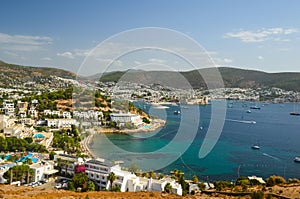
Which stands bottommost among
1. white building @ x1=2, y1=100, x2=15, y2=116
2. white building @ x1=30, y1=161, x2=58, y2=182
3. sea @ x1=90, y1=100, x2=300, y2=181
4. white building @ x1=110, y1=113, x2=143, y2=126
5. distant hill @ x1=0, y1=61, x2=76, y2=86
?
sea @ x1=90, y1=100, x2=300, y2=181

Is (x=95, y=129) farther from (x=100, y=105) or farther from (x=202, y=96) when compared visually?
(x=202, y=96)

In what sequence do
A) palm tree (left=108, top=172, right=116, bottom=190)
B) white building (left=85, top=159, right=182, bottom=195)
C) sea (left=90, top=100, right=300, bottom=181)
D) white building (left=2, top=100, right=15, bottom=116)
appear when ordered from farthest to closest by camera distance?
white building (left=2, top=100, right=15, bottom=116) → sea (left=90, top=100, right=300, bottom=181) → palm tree (left=108, top=172, right=116, bottom=190) → white building (left=85, top=159, right=182, bottom=195)

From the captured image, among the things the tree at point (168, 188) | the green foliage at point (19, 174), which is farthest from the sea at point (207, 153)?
the green foliage at point (19, 174)

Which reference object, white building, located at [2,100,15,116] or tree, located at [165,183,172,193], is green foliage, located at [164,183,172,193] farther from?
white building, located at [2,100,15,116]

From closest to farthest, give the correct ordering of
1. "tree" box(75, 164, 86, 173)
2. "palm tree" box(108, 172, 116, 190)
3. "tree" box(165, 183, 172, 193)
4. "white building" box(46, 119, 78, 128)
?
"tree" box(165, 183, 172, 193) → "palm tree" box(108, 172, 116, 190) → "tree" box(75, 164, 86, 173) → "white building" box(46, 119, 78, 128)

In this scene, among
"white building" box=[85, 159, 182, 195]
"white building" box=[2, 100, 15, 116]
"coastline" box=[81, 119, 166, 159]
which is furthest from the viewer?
"white building" box=[2, 100, 15, 116]

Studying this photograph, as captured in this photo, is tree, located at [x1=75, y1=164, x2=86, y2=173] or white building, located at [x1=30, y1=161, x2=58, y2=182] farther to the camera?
tree, located at [x1=75, y1=164, x2=86, y2=173]

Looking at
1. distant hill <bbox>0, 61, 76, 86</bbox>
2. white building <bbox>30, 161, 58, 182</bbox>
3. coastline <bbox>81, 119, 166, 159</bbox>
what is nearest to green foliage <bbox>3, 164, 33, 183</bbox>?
white building <bbox>30, 161, 58, 182</bbox>

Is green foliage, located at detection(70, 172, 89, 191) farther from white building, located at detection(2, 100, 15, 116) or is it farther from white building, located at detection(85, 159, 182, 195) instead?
white building, located at detection(2, 100, 15, 116)

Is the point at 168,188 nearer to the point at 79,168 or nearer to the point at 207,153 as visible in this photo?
the point at 79,168

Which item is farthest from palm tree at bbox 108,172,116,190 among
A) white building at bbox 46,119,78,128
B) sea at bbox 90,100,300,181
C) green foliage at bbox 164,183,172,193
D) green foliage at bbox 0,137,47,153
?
white building at bbox 46,119,78,128

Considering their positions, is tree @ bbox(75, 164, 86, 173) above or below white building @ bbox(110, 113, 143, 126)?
→ below
